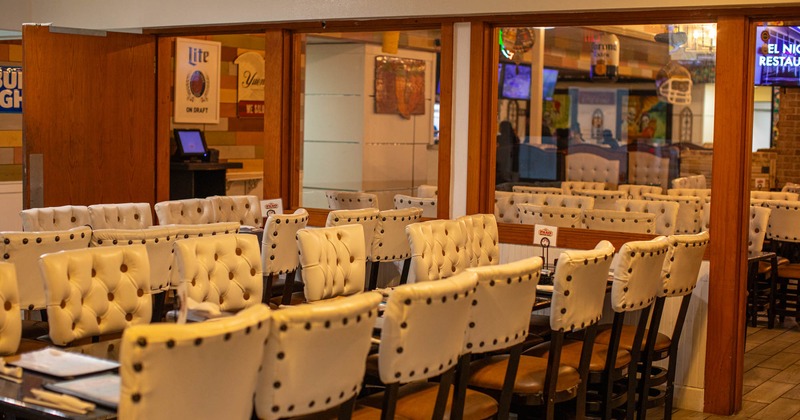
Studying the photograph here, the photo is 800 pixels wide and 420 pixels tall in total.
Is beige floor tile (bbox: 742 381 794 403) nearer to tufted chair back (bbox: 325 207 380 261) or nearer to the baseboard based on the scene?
the baseboard

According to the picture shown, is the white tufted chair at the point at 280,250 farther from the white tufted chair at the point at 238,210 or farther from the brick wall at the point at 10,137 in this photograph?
the brick wall at the point at 10,137

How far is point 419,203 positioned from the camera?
747cm

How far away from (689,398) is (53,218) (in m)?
3.96

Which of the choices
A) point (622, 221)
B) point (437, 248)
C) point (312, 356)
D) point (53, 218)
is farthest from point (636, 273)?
point (53, 218)

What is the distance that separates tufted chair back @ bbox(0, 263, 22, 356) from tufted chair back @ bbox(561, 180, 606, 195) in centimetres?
431

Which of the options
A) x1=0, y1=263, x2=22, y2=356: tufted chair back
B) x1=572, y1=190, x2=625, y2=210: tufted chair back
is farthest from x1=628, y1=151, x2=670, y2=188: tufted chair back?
x1=0, y1=263, x2=22, y2=356: tufted chair back

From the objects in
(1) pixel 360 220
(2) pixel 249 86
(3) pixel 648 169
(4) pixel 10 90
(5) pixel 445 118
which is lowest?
(1) pixel 360 220

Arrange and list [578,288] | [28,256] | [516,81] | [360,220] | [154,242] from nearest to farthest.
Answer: [578,288], [28,256], [154,242], [360,220], [516,81]

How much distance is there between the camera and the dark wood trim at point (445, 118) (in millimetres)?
6983

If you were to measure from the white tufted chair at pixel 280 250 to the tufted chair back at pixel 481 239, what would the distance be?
38.4 inches

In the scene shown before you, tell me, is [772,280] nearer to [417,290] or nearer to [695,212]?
[695,212]

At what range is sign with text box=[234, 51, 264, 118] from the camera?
9719 mm

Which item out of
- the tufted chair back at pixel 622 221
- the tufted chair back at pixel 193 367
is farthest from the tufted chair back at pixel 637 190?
the tufted chair back at pixel 193 367

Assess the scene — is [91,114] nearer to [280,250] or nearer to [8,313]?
[280,250]
